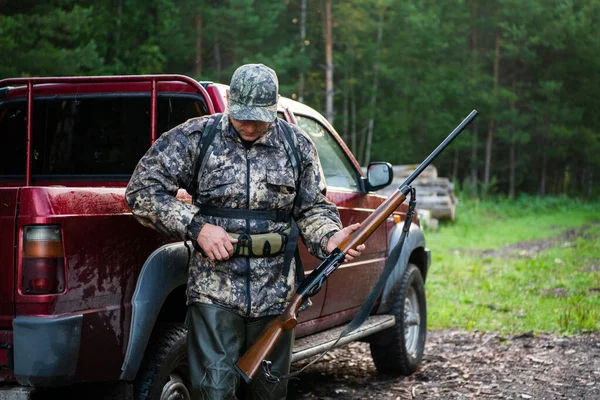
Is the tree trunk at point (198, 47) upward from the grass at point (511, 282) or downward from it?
upward

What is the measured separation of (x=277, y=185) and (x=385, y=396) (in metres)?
2.79

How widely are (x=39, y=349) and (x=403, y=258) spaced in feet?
11.7

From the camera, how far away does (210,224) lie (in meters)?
3.35

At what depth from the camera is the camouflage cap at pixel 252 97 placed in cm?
339

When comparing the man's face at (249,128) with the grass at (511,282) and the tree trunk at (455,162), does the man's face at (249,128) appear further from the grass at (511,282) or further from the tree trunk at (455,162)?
the tree trunk at (455,162)

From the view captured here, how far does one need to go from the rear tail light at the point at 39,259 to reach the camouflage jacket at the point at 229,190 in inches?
14.0

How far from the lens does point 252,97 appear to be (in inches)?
134

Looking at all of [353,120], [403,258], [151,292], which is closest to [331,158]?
[403,258]

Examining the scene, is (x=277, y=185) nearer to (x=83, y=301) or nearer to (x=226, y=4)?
(x=83, y=301)

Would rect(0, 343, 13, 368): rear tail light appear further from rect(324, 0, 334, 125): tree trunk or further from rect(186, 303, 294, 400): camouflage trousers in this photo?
rect(324, 0, 334, 125): tree trunk

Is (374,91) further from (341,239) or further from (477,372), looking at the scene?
(341,239)

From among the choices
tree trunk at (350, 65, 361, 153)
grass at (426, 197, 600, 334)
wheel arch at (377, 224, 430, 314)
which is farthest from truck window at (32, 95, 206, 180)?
tree trunk at (350, 65, 361, 153)

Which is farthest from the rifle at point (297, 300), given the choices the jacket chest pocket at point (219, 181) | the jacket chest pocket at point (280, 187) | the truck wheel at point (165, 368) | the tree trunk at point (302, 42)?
the tree trunk at point (302, 42)

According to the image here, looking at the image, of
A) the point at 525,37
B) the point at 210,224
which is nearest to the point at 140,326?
the point at 210,224
